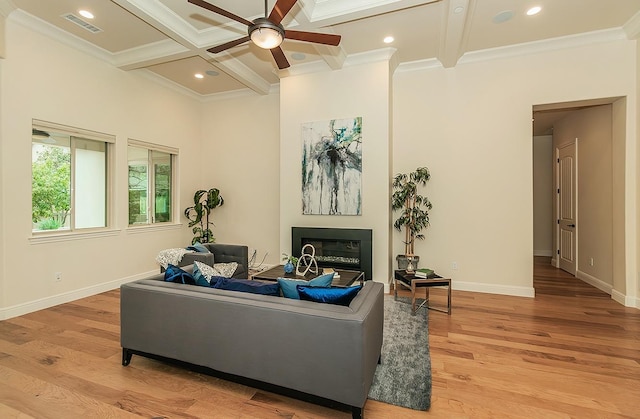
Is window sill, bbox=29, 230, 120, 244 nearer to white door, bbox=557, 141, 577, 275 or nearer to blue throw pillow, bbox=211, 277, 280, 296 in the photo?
blue throw pillow, bbox=211, 277, 280, 296

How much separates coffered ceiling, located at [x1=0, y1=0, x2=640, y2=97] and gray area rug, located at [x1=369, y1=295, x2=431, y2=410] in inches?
141

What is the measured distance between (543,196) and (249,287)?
837cm

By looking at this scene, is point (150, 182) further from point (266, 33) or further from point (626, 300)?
point (626, 300)

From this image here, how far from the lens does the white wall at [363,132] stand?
4.64 metres

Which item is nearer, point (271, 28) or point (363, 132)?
point (271, 28)

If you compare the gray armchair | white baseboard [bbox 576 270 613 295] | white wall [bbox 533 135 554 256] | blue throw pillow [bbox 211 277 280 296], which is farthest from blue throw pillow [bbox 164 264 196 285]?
white wall [bbox 533 135 554 256]

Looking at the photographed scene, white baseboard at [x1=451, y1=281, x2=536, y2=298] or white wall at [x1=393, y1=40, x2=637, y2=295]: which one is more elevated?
white wall at [x1=393, y1=40, x2=637, y2=295]

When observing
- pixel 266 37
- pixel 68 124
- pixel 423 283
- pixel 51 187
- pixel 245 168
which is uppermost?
pixel 266 37

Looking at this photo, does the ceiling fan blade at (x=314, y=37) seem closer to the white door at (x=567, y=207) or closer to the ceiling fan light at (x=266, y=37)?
the ceiling fan light at (x=266, y=37)

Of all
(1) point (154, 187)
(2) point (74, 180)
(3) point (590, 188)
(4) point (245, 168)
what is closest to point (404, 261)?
(3) point (590, 188)

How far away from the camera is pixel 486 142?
466cm

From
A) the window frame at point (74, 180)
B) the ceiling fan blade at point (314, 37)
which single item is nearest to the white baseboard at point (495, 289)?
the ceiling fan blade at point (314, 37)

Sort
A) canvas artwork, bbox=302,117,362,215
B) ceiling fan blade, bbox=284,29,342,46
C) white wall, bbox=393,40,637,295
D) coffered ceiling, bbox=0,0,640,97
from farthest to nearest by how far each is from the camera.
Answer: canvas artwork, bbox=302,117,362,215
white wall, bbox=393,40,637,295
coffered ceiling, bbox=0,0,640,97
ceiling fan blade, bbox=284,29,342,46

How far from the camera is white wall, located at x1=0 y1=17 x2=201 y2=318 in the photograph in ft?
11.9
